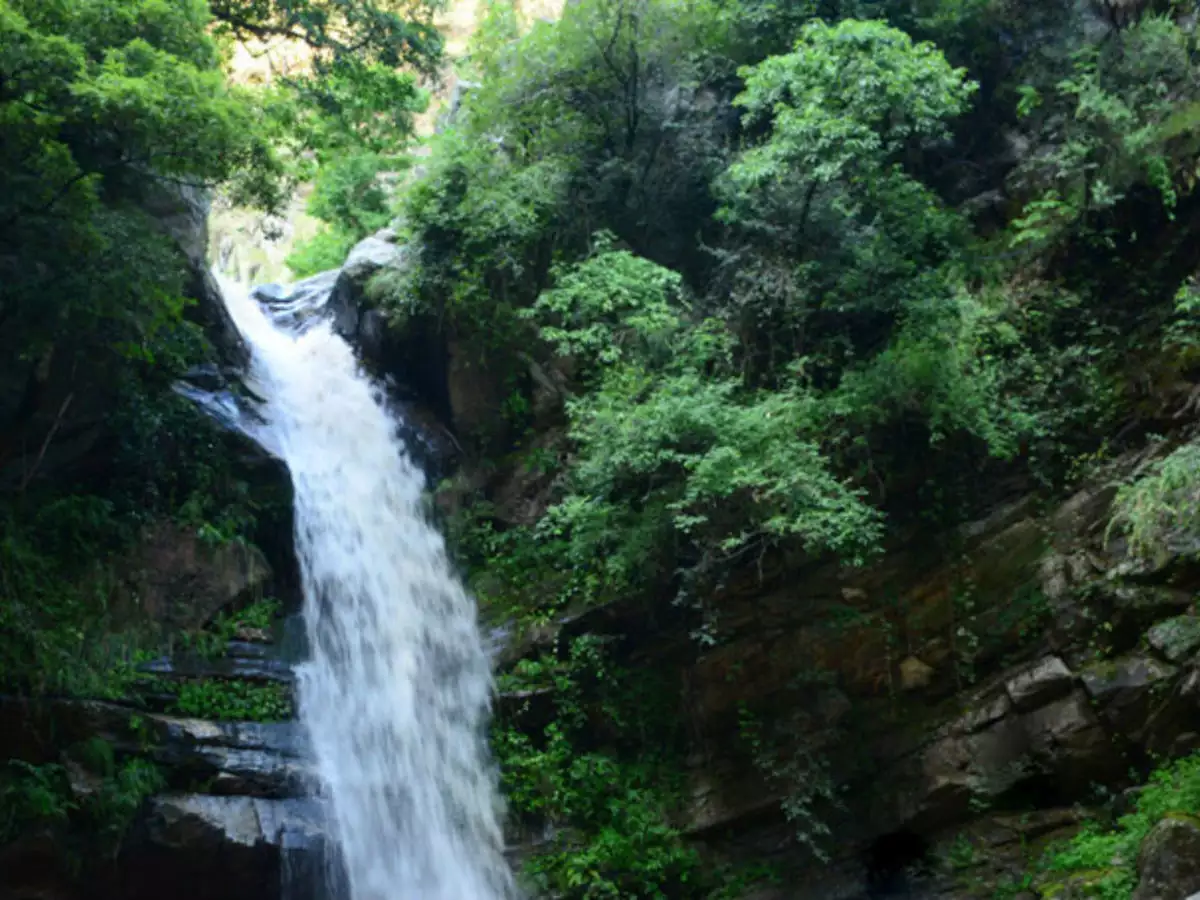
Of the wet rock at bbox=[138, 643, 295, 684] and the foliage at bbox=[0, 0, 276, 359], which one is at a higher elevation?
the foliage at bbox=[0, 0, 276, 359]

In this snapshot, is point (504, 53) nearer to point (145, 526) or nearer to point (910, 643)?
point (145, 526)

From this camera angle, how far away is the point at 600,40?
44.5ft

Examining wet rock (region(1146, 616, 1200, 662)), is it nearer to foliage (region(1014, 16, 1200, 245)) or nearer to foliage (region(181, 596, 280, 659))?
foliage (region(1014, 16, 1200, 245))

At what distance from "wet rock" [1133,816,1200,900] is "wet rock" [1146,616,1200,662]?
162cm

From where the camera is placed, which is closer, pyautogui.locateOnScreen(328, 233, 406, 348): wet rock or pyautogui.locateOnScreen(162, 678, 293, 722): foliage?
pyautogui.locateOnScreen(162, 678, 293, 722): foliage

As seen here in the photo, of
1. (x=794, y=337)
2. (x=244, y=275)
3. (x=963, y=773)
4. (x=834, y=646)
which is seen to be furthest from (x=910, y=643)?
(x=244, y=275)

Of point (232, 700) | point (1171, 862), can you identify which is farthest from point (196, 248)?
point (1171, 862)

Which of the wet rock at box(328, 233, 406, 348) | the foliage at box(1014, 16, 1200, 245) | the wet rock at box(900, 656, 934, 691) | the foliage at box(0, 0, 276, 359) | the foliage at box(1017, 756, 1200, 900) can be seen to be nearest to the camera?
the foliage at box(1017, 756, 1200, 900)

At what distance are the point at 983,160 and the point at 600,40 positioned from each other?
5.39 metres

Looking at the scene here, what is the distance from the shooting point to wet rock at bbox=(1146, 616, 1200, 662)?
322 inches

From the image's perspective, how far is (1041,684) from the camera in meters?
8.87

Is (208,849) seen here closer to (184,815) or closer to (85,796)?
(184,815)

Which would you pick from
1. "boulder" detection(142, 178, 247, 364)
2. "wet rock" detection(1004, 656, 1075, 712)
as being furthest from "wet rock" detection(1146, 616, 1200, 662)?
"boulder" detection(142, 178, 247, 364)

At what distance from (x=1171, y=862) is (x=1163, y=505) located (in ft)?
8.70
